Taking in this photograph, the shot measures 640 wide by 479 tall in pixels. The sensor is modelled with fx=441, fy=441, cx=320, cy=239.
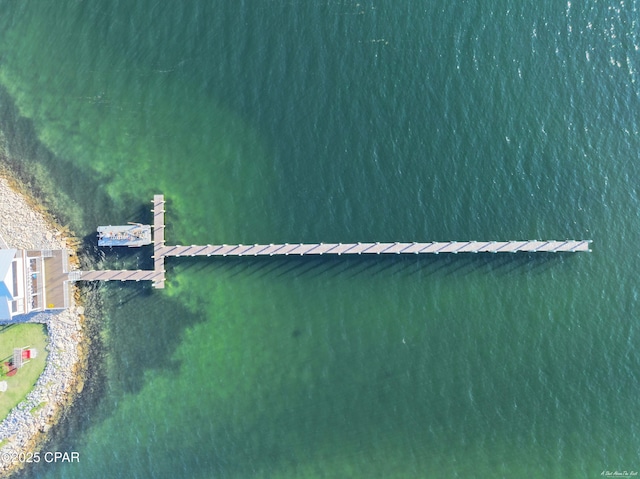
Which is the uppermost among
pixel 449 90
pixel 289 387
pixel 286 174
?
pixel 449 90

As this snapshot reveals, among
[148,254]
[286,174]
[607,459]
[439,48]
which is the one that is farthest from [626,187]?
[148,254]

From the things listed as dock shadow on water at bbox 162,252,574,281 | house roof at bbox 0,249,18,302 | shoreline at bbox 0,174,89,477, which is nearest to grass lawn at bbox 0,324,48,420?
shoreline at bbox 0,174,89,477

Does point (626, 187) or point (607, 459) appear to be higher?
point (626, 187)

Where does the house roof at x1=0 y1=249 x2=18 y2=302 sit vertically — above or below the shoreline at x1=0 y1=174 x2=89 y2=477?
above

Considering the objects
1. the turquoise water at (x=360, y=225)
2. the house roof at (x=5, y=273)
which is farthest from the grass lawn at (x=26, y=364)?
the house roof at (x=5, y=273)

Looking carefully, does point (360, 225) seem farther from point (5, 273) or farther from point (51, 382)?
point (51, 382)

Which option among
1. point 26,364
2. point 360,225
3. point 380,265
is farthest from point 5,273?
point 380,265

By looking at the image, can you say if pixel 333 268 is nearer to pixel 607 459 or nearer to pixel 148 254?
pixel 148 254

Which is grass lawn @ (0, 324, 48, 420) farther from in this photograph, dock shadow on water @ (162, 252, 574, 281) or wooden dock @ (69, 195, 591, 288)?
dock shadow on water @ (162, 252, 574, 281)
